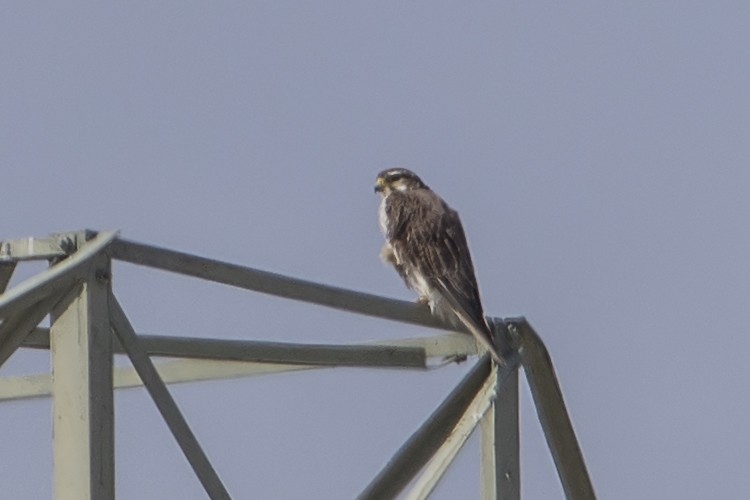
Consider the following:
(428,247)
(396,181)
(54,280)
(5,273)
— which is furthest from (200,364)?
(396,181)

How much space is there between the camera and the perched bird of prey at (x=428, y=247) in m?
9.88

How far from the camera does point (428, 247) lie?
10766 millimetres

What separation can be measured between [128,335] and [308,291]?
874mm

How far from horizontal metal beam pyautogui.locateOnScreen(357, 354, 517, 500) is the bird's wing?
2.90m

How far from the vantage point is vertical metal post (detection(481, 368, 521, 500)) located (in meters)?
6.14

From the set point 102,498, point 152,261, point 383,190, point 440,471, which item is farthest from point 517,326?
point 383,190

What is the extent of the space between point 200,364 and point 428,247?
441cm

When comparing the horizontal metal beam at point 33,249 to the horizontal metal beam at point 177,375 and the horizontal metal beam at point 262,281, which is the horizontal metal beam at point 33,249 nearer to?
the horizontal metal beam at point 262,281

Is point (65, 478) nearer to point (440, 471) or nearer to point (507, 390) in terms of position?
point (440, 471)

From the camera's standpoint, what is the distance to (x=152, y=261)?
5133mm

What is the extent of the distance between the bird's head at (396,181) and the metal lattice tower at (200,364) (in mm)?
5811

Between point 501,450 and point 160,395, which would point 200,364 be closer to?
point 501,450

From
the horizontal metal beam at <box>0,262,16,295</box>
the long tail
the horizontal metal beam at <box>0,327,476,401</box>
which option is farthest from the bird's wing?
the horizontal metal beam at <box>0,262,16,295</box>

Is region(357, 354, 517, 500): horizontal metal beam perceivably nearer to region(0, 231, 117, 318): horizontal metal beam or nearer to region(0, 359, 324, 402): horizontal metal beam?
region(0, 359, 324, 402): horizontal metal beam
